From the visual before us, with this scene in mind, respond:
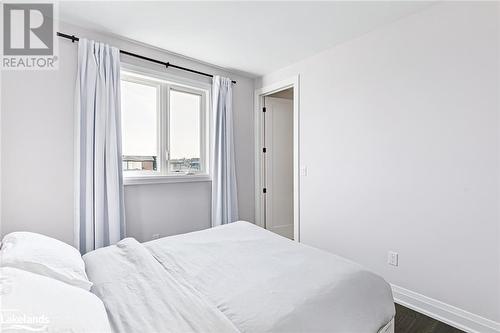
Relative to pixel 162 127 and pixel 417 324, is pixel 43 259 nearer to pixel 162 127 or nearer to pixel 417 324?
pixel 162 127

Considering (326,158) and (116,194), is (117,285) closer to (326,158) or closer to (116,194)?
(116,194)

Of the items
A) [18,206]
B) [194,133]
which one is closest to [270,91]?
[194,133]

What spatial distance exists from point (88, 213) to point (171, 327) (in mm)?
1788

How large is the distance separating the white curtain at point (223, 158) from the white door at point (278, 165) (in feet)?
2.26

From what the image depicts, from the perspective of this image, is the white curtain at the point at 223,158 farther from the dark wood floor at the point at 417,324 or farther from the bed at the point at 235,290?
the dark wood floor at the point at 417,324

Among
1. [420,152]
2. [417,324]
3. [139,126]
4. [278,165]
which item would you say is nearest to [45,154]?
[139,126]

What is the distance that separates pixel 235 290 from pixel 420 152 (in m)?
1.92

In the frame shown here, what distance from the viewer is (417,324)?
6.37 feet

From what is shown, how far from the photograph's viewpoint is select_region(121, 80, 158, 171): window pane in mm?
2766

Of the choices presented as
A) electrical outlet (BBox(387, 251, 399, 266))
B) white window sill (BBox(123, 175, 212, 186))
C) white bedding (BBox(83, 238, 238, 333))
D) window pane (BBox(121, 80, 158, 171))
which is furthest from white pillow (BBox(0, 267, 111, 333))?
electrical outlet (BBox(387, 251, 399, 266))

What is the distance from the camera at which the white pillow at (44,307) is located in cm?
73

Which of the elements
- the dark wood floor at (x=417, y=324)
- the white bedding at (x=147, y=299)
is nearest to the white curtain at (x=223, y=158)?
the white bedding at (x=147, y=299)

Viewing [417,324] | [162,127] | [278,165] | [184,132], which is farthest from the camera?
[278,165]

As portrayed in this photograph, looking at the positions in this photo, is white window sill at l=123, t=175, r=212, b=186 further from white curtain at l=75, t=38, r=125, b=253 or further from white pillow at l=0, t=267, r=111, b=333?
white pillow at l=0, t=267, r=111, b=333
